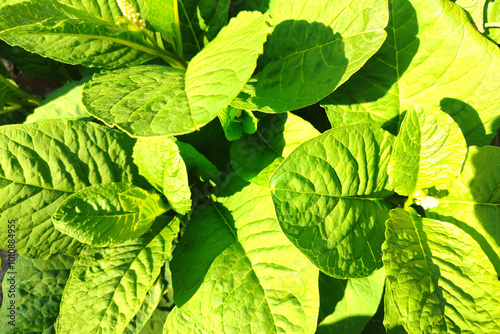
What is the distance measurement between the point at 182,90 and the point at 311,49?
1.27 feet

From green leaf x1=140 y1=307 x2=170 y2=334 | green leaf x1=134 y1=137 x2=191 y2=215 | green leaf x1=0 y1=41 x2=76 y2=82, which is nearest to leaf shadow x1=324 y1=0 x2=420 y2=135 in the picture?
green leaf x1=134 y1=137 x2=191 y2=215

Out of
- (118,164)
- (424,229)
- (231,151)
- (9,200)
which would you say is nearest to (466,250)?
(424,229)

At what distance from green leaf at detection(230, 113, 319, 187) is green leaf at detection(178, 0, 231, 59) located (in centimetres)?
33

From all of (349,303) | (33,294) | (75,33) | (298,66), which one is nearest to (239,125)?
(298,66)

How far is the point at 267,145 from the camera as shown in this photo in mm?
1222

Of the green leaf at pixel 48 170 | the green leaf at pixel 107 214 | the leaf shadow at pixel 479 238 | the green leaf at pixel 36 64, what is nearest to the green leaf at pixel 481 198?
the leaf shadow at pixel 479 238

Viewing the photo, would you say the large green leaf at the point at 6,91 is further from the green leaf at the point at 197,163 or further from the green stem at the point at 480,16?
the green stem at the point at 480,16

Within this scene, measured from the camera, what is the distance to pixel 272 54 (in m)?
1.16

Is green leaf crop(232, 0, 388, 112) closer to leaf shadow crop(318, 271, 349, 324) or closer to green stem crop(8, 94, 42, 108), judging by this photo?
leaf shadow crop(318, 271, 349, 324)

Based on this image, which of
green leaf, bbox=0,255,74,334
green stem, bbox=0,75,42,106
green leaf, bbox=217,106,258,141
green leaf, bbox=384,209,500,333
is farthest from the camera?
green stem, bbox=0,75,42,106

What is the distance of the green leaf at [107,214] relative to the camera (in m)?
1.04

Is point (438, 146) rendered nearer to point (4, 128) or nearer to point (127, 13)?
point (127, 13)

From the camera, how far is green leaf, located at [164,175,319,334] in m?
1.00

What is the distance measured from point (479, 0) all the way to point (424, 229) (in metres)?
0.68
